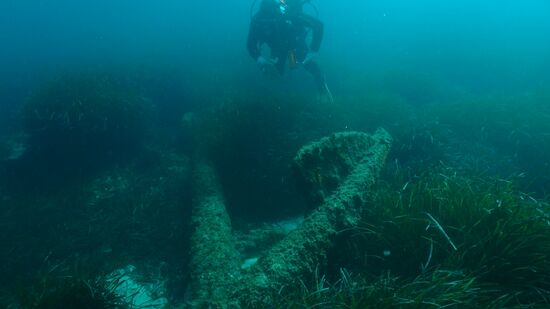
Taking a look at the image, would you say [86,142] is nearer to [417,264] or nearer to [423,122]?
[417,264]

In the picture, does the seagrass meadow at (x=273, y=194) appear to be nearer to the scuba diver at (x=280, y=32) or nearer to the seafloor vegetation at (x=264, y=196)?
the seafloor vegetation at (x=264, y=196)

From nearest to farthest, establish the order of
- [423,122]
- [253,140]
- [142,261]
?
[142,261] < [253,140] < [423,122]

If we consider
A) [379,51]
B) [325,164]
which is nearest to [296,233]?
[325,164]

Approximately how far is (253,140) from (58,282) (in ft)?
14.2

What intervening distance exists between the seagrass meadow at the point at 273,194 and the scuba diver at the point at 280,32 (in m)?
1.17

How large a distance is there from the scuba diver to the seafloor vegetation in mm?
1192

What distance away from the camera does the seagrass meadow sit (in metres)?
2.94

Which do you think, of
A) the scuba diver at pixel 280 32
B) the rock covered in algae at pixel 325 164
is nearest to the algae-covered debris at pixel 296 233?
the rock covered in algae at pixel 325 164

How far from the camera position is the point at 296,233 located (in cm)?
312

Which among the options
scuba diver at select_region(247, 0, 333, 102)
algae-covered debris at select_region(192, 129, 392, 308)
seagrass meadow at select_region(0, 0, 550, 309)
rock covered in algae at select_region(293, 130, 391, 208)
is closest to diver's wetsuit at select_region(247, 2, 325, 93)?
scuba diver at select_region(247, 0, 333, 102)

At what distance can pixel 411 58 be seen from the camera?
20234 millimetres

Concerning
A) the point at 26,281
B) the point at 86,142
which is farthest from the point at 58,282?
the point at 86,142

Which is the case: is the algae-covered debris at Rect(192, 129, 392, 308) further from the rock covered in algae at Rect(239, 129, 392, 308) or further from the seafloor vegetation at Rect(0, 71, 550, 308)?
the seafloor vegetation at Rect(0, 71, 550, 308)

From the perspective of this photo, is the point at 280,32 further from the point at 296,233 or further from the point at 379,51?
the point at 379,51
